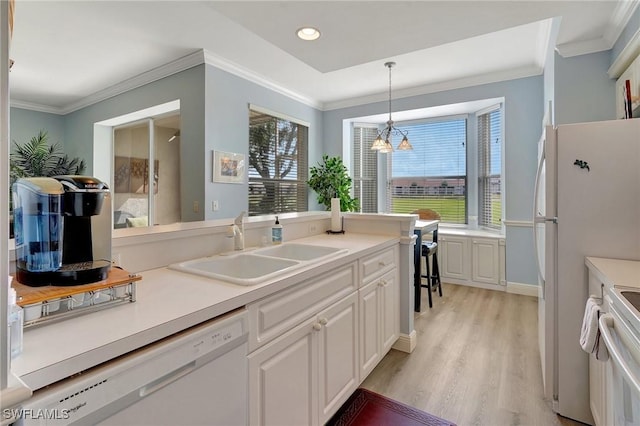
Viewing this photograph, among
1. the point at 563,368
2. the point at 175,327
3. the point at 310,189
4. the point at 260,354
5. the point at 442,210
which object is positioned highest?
the point at 310,189

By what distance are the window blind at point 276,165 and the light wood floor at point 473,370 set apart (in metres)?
2.47

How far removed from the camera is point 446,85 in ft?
14.2

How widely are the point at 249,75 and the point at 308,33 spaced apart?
2.00 metres

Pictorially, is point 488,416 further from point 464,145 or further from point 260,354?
point 464,145

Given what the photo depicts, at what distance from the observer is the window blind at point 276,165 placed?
4148 millimetres

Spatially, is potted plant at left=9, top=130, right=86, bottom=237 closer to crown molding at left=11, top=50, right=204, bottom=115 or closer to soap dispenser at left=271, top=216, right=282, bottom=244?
crown molding at left=11, top=50, right=204, bottom=115

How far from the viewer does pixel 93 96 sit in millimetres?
4848

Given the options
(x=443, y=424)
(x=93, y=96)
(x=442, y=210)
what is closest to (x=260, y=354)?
(x=443, y=424)

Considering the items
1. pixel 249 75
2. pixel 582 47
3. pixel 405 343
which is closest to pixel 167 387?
pixel 405 343

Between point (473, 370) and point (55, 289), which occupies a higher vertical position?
point (55, 289)

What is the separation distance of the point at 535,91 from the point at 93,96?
20.6 ft

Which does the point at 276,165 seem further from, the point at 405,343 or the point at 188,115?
the point at 405,343

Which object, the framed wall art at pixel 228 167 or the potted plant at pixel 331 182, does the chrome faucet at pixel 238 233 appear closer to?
the framed wall art at pixel 228 167

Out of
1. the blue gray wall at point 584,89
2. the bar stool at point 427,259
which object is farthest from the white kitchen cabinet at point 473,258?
the blue gray wall at point 584,89
